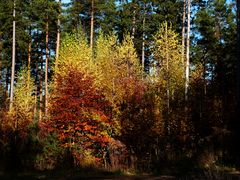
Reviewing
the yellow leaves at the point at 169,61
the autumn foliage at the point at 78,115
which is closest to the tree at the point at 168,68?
the yellow leaves at the point at 169,61

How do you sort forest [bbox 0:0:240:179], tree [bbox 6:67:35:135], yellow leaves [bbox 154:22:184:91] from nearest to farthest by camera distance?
forest [bbox 0:0:240:179]
yellow leaves [bbox 154:22:184:91]
tree [bbox 6:67:35:135]

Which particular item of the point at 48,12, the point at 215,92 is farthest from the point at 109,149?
the point at 48,12

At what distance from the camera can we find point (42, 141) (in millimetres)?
20047

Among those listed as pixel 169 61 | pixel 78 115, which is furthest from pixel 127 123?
pixel 169 61

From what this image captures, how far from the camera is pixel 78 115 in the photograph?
1872 cm

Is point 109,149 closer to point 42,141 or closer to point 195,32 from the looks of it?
point 42,141

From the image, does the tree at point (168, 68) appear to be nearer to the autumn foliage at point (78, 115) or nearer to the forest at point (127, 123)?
the forest at point (127, 123)

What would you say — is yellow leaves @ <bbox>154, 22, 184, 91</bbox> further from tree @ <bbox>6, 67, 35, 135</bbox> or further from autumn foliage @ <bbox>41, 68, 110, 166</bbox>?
tree @ <bbox>6, 67, 35, 135</bbox>

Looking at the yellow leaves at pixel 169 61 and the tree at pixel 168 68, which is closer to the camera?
the tree at pixel 168 68

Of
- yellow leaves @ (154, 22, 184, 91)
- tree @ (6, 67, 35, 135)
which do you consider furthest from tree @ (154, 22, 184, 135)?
tree @ (6, 67, 35, 135)

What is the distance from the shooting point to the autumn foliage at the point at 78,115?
1864 cm

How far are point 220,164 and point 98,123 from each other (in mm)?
7320

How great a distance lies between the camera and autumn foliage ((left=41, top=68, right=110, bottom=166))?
18.6 m

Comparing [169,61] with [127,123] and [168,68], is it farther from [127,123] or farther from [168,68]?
[127,123]
